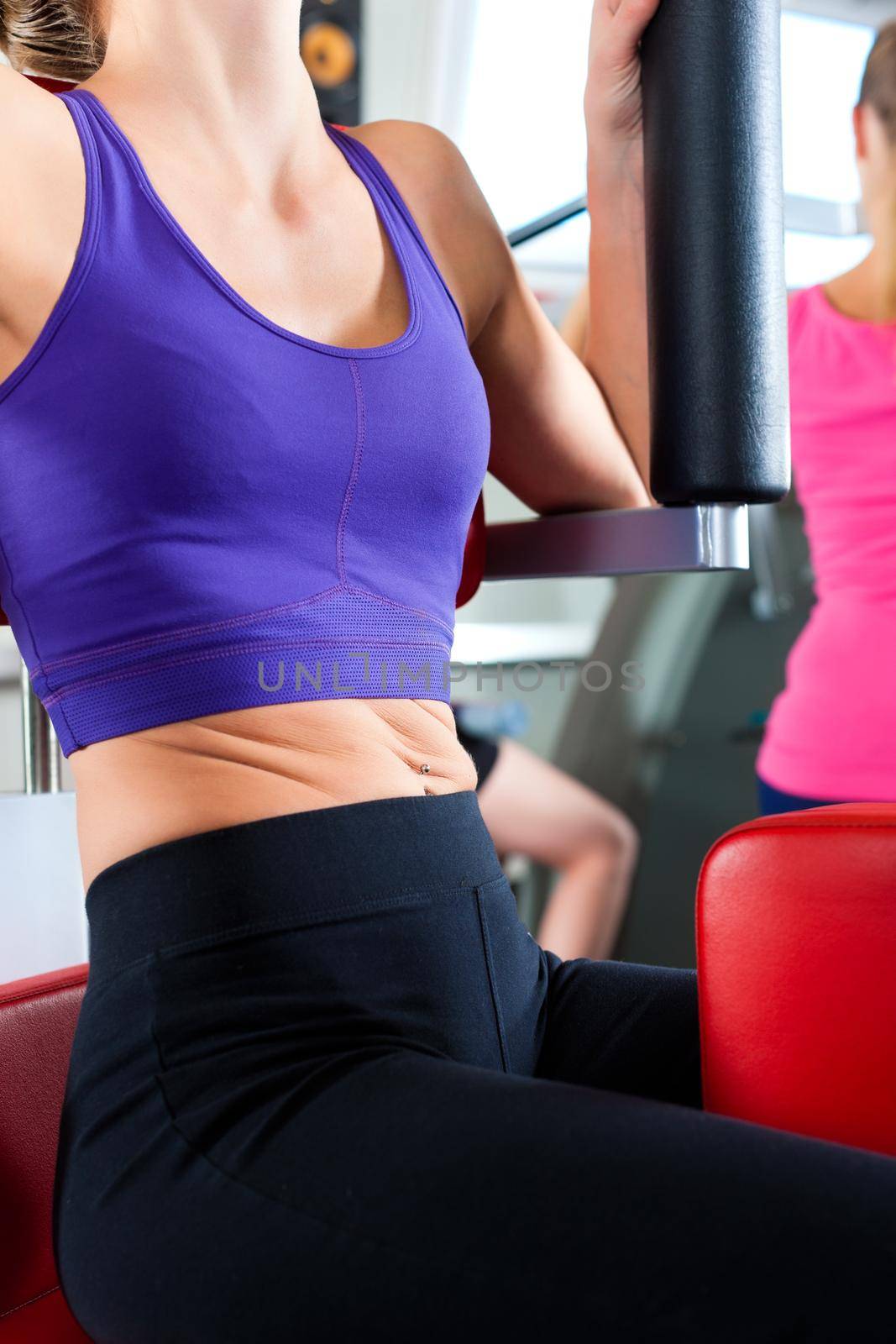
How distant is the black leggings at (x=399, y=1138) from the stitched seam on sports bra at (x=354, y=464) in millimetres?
159

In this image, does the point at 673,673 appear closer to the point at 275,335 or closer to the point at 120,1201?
the point at 275,335

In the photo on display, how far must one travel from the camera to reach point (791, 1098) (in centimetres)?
63

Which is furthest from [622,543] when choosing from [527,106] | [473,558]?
[527,106]

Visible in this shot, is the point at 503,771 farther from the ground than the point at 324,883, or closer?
closer

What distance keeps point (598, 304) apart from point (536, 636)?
1902mm

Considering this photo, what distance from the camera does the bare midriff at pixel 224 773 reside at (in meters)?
0.73

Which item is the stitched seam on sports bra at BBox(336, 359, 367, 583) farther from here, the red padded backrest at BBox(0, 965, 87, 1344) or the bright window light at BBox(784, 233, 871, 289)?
the bright window light at BBox(784, 233, 871, 289)

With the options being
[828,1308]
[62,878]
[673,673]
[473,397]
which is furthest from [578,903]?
[828,1308]

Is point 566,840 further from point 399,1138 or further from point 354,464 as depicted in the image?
point 399,1138

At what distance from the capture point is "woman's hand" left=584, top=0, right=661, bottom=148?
74cm

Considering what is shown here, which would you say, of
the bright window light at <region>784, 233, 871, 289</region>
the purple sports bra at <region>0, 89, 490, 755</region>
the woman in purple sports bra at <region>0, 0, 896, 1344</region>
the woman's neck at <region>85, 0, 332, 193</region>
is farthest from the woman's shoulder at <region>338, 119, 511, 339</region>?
the bright window light at <region>784, 233, 871, 289</region>

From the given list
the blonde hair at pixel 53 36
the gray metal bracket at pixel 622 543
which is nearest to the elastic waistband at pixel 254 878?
the gray metal bracket at pixel 622 543

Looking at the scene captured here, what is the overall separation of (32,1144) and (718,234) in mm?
654

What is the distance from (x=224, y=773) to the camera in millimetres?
736
